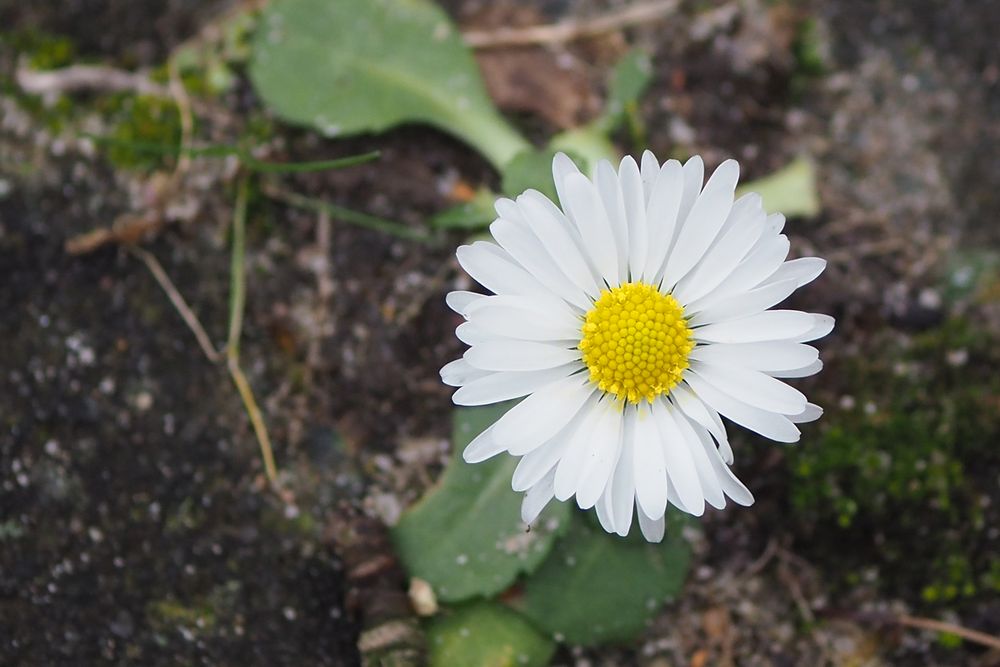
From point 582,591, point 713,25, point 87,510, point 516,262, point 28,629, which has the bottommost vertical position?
point 28,629

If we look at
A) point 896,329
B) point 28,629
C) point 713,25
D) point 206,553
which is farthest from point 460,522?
point 713,25

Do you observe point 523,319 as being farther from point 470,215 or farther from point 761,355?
point 470,215

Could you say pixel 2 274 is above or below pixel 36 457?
above

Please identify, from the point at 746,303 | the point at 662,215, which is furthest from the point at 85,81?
the point at 746,303

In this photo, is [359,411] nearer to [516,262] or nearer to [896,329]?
[516,262]

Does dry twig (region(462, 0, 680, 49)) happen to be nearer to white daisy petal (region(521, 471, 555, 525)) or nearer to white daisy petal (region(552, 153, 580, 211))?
white daisy petal (region(552, 153, 580, 211))

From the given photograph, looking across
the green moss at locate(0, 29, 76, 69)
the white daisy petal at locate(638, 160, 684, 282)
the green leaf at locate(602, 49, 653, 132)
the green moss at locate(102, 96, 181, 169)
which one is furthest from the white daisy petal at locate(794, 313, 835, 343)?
the green moss at locate(0, 29, 76, 69)
